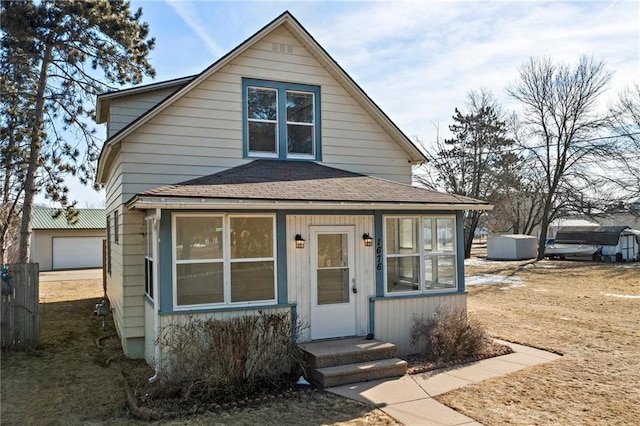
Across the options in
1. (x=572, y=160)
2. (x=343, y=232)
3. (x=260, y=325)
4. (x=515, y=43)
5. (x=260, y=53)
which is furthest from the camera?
(x=572, y=160)

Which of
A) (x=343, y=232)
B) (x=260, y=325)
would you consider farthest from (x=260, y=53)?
(x=260, y=325)

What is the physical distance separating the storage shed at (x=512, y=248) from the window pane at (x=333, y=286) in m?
27.5

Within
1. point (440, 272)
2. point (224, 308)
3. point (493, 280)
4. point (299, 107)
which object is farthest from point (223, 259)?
point (493, 280)

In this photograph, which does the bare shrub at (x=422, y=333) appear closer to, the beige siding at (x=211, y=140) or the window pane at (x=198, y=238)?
the beige siding at (x=211, y=140)

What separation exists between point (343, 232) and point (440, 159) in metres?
27.7

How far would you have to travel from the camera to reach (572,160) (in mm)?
29891

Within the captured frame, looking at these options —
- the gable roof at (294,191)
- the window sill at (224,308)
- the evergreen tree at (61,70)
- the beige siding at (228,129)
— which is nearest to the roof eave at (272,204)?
the gable roof at (294,191)

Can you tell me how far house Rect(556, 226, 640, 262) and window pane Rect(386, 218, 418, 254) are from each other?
88.8 feet

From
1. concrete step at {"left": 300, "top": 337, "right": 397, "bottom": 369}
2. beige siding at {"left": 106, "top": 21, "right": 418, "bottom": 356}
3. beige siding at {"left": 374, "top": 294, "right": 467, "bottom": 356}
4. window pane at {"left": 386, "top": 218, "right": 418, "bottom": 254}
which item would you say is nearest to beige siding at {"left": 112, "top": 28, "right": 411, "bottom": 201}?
beige siding at {"left": 106, "top": 21, "right": 418, "bottom": 356}

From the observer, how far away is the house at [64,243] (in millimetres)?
28280

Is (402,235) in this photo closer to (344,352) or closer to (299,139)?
(344,352)

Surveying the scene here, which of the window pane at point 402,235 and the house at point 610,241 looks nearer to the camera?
the window pane at point 402,235

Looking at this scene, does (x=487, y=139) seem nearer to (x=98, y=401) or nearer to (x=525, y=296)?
(x=525, y=296)

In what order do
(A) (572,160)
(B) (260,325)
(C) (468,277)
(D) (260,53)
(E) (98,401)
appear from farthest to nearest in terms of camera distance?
(A) (572,160)
(C) (468,277)
(D) (260,53)
(B) (260,325)
(E) (98,401)
